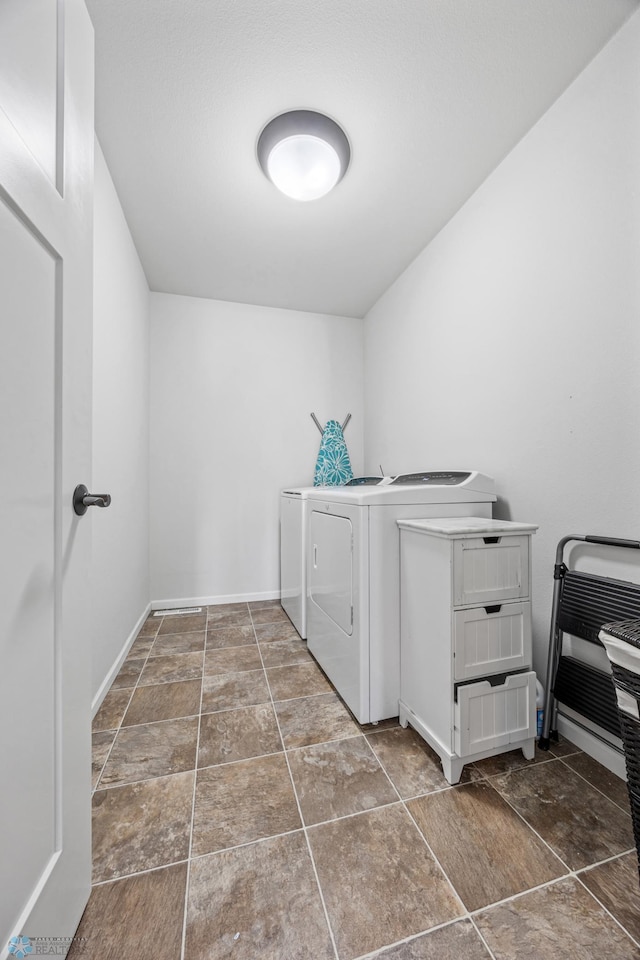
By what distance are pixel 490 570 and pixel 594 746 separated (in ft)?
2.56

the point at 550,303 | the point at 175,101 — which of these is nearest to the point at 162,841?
the point at 550,303

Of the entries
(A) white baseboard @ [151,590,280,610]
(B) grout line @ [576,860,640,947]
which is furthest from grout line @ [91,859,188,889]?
(A) white baseboard @ [151,590,280,610]

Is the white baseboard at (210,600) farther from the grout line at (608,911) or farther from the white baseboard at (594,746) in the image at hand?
the grout line at (608,911)

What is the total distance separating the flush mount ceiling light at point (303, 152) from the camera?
1597 mm

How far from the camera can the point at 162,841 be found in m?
1.06

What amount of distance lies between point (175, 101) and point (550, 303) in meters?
1.77

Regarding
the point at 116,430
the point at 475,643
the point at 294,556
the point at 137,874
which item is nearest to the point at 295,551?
the point at 294,556

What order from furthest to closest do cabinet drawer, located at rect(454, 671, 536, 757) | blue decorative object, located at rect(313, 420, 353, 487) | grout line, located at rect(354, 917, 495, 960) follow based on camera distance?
blue decorative object, located at rect(313, 420, 353, 487)
cabinet drawer, located at rect(454, 671, 536, 757)
grout line, located at rect(354, 917, 495, 960)

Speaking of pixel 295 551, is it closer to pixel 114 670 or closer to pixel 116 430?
pixel 114 670

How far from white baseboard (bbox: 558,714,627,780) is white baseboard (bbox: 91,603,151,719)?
1914 mm

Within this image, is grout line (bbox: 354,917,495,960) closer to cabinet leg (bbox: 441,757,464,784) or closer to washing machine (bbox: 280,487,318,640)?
cabinet leg (bbox: 441,757,464,784)

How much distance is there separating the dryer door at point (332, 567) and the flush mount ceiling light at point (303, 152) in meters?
1.60

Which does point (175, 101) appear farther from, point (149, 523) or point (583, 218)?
point (149, 523)

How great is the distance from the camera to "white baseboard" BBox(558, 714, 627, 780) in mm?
1294
